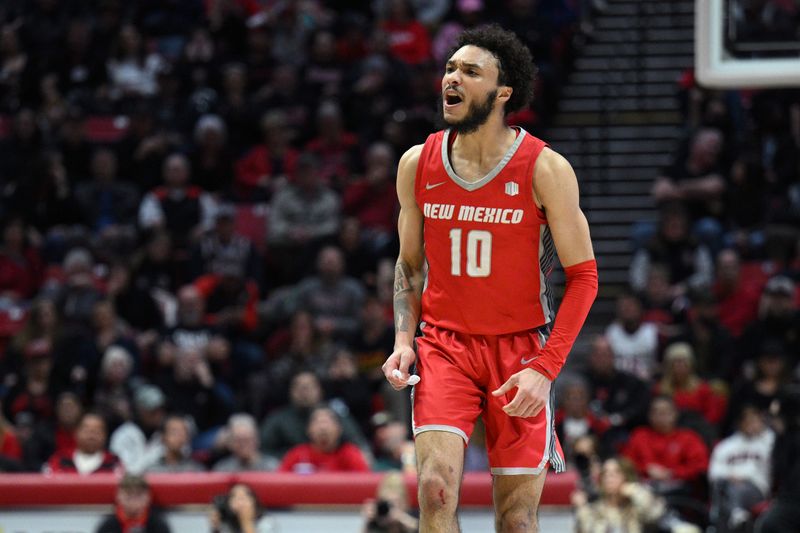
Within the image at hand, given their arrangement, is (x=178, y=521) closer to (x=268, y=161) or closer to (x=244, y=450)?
(x=244, y=450)

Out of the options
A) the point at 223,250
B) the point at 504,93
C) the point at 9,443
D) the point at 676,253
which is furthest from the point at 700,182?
the point at 504,93

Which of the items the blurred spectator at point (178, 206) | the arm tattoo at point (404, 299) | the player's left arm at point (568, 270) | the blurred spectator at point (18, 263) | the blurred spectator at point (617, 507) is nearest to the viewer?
the player's left arm at point (568, 270)

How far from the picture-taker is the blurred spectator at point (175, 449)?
11.5m

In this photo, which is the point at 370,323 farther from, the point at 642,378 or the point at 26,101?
the point at 26,101

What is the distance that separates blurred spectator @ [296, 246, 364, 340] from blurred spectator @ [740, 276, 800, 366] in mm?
3676

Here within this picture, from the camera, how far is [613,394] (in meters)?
12.4

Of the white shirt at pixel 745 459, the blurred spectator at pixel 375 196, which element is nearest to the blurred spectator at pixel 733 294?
the white shirt at pixel 745 459

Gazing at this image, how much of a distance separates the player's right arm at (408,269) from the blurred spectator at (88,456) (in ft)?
19.5

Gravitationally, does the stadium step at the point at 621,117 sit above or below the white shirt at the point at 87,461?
above

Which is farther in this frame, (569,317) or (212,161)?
(212,161)

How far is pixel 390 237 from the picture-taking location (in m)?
14.1

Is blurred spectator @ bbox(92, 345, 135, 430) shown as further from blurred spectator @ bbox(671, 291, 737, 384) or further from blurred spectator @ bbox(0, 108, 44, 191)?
blurred spectator @ bbox(671, 291, 737, 384)

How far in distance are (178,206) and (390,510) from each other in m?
6.25

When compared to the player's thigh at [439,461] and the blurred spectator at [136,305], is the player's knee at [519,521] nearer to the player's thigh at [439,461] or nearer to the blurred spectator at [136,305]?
the player's thigh at [439,461]
